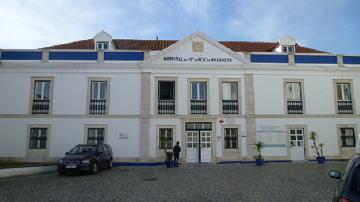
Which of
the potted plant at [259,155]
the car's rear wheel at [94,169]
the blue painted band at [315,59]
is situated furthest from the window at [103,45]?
the blue painted band at [315,59]

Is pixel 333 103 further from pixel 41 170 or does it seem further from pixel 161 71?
pixel 41 170

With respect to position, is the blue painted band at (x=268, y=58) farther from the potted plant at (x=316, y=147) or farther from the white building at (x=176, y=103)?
the potted plant at (x=316, y=147)

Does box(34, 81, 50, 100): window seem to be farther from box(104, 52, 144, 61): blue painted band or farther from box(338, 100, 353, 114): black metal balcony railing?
box(338, 100, 353, 114): black metal balcony railing

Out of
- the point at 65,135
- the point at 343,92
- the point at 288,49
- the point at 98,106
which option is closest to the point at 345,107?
the point at 343,92

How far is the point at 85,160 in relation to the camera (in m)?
14.2

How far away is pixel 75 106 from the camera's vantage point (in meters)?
19.9

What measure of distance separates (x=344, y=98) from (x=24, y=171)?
19927 millimetres

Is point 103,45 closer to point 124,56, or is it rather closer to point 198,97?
point 124,56

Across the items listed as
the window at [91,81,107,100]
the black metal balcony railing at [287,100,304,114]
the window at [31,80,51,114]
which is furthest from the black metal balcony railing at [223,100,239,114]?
the window at [31,80,51,114]

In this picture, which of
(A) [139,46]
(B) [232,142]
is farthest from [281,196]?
(A) [139,46]

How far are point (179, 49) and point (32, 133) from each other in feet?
35.3

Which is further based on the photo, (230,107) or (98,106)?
(230,107)

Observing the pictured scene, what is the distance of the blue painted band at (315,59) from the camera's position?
21500 mm

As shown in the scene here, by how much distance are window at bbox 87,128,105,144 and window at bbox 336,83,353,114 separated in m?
15.7
